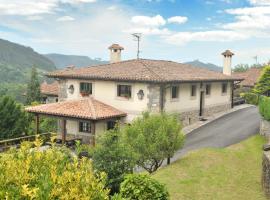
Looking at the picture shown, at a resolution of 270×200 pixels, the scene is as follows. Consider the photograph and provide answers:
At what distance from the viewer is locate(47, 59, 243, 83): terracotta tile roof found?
28.6 meters

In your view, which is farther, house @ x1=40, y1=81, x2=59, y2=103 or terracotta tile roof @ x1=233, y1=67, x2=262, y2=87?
terracotta tile roof @ x1=233, y1=67, x2=262, y2=87

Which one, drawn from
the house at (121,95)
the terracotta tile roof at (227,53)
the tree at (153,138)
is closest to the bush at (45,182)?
the tree at (153,138)

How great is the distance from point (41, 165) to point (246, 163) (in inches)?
616

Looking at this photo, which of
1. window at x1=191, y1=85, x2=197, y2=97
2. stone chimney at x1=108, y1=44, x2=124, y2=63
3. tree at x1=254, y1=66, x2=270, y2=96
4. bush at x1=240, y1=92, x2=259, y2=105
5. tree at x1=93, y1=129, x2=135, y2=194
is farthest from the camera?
bush at x1=240, y1=92, x2=259, y2=105

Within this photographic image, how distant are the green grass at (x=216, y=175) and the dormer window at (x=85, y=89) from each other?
1237 centimetres

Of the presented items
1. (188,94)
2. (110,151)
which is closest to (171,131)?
(110,151)

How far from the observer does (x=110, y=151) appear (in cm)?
1577

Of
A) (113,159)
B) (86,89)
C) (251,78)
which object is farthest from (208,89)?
(251,78)

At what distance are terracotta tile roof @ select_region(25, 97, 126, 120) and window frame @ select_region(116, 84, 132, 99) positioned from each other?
49.3 inches

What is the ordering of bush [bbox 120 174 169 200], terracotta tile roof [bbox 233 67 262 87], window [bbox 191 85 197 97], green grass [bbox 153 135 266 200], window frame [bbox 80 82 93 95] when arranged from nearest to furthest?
bush [bbox 120 174 169 200] → green grass [bbox 153 135 266 200] → window frame [bbox 80 82 93 95] → window [bbox 191 85 197 97] → terracotta tile roof [bbox 233 67 262 87]

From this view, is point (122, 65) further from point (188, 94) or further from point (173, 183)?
point (173, 183)

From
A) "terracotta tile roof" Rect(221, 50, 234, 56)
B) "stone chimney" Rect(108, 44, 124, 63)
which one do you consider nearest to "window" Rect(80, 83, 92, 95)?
"stone chimney" Rect(108, 44, 124, 63)

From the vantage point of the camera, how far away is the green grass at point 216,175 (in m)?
15.5

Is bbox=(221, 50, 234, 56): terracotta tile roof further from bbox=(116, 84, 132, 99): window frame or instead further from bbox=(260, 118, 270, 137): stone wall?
bbox=(116, 84, 132, 99): window frame
